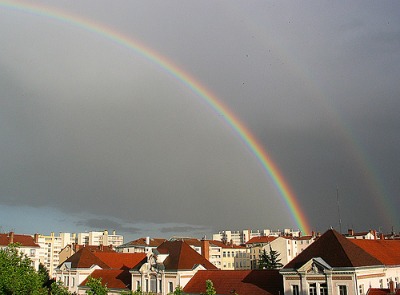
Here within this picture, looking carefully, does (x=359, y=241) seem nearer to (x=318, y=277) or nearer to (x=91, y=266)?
(x=318, y=277)

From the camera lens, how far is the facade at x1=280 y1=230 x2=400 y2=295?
132 feet

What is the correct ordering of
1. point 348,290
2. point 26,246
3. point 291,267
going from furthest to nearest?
point 26,246, point 291,267, point 348,290

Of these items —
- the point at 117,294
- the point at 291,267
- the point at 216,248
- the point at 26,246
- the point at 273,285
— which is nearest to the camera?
the point at 291,267

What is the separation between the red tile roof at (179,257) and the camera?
5559 cm

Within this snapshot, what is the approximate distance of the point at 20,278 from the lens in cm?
4175

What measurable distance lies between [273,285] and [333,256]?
8.78 metres

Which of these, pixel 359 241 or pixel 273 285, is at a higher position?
pixel 359 241

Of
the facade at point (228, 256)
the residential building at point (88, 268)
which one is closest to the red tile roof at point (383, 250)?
the residential building at point (88, 268)

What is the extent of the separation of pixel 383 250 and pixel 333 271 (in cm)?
1777

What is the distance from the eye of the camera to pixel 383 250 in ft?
181

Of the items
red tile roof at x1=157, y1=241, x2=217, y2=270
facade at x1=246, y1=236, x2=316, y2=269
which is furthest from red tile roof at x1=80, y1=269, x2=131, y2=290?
facade at x1=246, y1=236, x2=316, y2=269

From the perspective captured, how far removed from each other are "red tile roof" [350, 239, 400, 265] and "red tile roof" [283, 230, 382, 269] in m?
8.80

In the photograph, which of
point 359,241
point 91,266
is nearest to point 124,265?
point 91,266

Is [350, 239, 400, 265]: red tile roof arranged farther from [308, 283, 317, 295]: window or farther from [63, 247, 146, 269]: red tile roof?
[63, 247, 146, 269]: red tile roof
